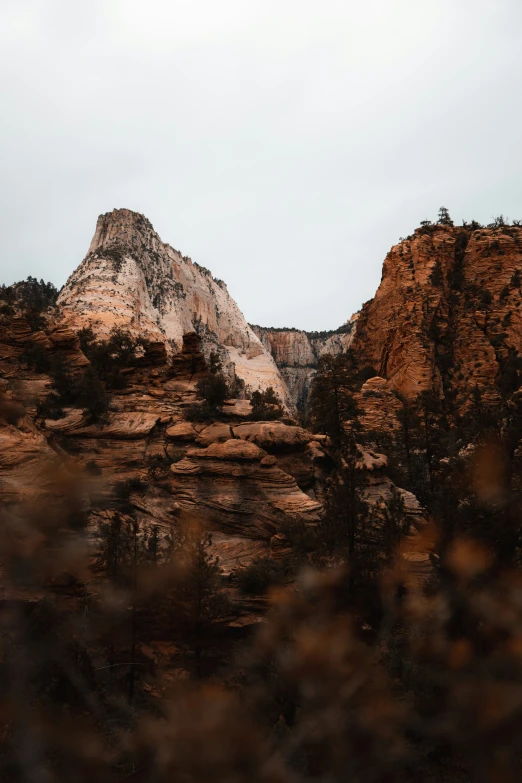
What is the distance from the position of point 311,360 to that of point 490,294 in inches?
3840

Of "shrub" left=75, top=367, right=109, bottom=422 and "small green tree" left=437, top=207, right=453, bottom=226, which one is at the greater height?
"small green tree" left=437, top=207, right=453, bottom=226

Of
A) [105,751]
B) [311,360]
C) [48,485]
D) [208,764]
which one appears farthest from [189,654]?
[311,360]

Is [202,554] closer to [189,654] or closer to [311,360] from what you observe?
[189,654]

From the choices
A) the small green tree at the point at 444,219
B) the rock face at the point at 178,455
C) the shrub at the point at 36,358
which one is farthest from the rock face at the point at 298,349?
the shrub at the point at 36,358

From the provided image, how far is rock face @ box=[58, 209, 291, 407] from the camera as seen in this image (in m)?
63.2

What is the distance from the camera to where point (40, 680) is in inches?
118

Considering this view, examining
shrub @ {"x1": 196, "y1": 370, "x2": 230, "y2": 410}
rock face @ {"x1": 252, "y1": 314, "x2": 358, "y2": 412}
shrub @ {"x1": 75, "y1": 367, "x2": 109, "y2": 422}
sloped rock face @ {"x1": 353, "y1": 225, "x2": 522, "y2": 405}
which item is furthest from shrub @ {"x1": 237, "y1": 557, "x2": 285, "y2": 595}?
rock face @ {"x1": 252, "y1": 314, "x2": 358, "y2": 412}

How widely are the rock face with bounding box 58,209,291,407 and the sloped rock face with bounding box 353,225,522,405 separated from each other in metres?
26.8

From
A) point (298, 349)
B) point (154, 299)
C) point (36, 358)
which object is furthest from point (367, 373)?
point (298, 349)

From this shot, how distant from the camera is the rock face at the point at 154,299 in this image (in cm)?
6325

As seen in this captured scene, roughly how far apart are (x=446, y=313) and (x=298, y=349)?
9792 centimetres

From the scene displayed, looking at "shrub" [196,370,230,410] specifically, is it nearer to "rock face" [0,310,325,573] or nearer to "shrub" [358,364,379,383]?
"rock face" [0,310,325,573]

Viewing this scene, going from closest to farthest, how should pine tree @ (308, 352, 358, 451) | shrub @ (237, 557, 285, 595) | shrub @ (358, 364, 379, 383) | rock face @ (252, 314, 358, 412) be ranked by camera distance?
shrub @ (237, 557, 285, 595), pine tree @ (308, 352, 358, 451), shrub @ (358, 364, 379, 383), rock face @ (252, 314, 358, 412)

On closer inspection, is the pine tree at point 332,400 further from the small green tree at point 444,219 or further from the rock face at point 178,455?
the small green tree at point 444,219
